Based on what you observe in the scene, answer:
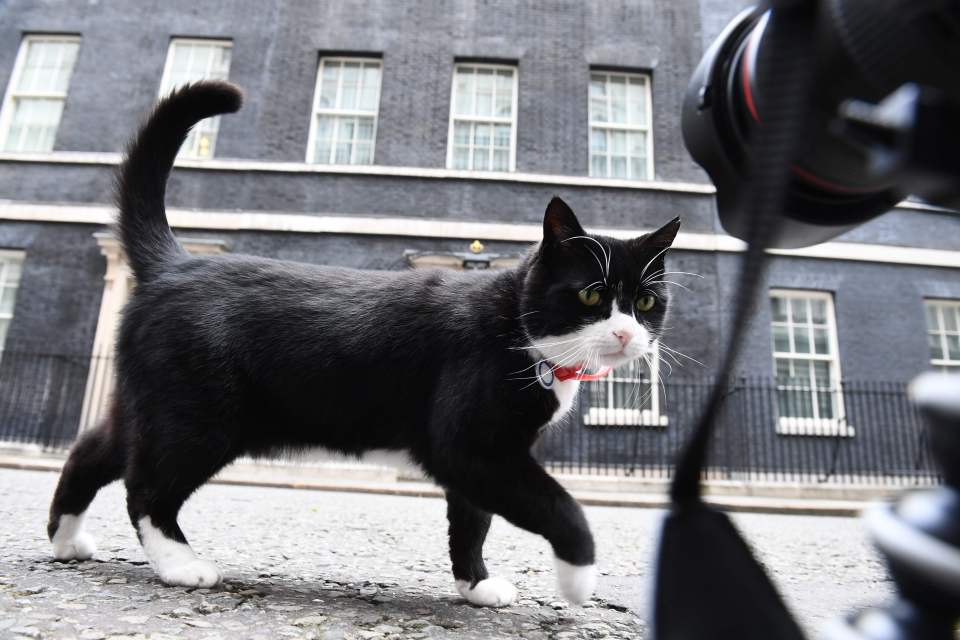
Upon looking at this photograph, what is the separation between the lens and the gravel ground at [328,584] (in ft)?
5.36

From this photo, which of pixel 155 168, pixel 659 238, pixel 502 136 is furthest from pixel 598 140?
pixel 155 168

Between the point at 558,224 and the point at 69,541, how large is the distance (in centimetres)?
212

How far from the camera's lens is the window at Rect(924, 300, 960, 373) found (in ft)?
37.8

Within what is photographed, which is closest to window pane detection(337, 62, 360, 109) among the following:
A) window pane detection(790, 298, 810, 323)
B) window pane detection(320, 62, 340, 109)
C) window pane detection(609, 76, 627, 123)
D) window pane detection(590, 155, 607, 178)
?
window pane detection(320, 62, 340, 109)

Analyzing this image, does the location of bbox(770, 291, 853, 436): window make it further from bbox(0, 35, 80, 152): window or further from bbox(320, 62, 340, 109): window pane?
bbox(0, 35, 80, 152): window

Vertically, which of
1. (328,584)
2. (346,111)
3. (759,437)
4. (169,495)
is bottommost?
(328,584)

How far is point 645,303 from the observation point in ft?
7.30

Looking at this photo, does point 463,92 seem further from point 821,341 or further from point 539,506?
point 539,506

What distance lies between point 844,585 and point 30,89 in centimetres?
1525

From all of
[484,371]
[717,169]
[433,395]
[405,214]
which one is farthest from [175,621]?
[405,214]

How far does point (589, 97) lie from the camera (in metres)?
12.2

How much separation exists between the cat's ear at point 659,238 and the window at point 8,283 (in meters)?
12.8

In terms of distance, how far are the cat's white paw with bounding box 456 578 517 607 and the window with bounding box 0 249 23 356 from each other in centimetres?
1244

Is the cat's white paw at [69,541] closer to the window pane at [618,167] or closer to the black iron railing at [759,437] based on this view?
the black iron railing at [759,437]
